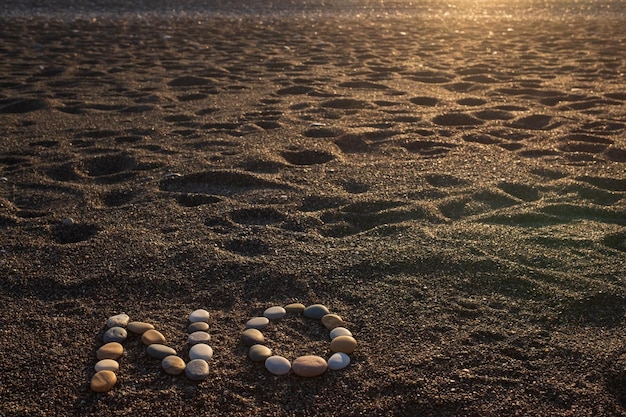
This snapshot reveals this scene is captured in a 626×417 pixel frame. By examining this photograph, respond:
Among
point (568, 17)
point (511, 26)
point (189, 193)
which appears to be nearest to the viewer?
point (189, 193)

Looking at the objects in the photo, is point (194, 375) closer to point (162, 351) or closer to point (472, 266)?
point (162, 351)

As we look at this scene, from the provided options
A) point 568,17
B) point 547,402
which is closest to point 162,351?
point 547,402

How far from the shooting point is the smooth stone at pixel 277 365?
1.86m

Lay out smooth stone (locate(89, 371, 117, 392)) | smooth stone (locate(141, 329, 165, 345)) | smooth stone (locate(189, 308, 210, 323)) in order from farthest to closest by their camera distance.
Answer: smooth stone (locate(189, 308, 210, 323)), smooth stone (locate(141, 329, 165, 345)), smooth stone (locate(89, 371, 117, 392))

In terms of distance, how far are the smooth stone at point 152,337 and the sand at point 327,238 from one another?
3 centimetres

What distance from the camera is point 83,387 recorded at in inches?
70.9

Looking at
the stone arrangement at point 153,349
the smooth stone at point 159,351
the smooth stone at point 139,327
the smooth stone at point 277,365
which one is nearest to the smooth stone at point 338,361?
the smooth stone at point 277,365

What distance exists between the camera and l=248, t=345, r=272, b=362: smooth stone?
1.92 meters

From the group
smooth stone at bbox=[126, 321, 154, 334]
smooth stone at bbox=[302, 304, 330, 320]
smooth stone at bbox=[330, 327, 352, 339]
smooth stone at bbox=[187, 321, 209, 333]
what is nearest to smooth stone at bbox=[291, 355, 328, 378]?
smooth stone at bbox=[330, 327, 352, 339]

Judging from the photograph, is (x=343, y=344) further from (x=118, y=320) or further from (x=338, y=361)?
(x=118, y=320)

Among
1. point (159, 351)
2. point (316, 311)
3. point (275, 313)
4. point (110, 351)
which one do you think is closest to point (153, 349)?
point (159, 351)

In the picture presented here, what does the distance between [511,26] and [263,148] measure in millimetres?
7348

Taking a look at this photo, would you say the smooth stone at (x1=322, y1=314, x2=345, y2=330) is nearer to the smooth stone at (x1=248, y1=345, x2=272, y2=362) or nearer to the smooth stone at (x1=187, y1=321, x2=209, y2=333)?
the smooth stone at (x1=248, y1=345, x2=272, y2=362)

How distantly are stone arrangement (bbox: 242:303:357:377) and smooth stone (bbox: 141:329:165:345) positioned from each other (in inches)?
10.0
